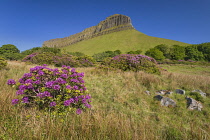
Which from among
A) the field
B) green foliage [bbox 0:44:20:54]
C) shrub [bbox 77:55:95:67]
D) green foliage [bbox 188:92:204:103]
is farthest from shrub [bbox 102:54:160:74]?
green foliage [bbox 0:44:20:54]

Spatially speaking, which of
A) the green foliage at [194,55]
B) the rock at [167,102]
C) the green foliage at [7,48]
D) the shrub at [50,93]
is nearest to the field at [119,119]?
the rock at [167,102]

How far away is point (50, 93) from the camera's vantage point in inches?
129

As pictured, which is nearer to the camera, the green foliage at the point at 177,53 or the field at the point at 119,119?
the field at the point at 119,119

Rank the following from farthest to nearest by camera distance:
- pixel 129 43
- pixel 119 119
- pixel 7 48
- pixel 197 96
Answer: pixel 129 43
pixel 7 48
pixel 197 96
pixel 119 119

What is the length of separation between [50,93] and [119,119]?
2283 millimetres

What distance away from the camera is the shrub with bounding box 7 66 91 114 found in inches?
117

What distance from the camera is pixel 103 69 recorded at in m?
10.5

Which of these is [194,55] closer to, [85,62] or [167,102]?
[85,62]

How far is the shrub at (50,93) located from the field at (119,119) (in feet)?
0.94

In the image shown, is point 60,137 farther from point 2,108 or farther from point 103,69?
point 103,69

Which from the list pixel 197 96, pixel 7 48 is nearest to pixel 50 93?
pixel 197 96

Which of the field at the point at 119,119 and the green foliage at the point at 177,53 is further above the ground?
the green foliage at the point at 177,53

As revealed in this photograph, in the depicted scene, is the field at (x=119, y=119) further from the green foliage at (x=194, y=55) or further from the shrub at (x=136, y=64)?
the green foliage at (x=194, y=55)

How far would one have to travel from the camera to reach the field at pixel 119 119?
2.03m
